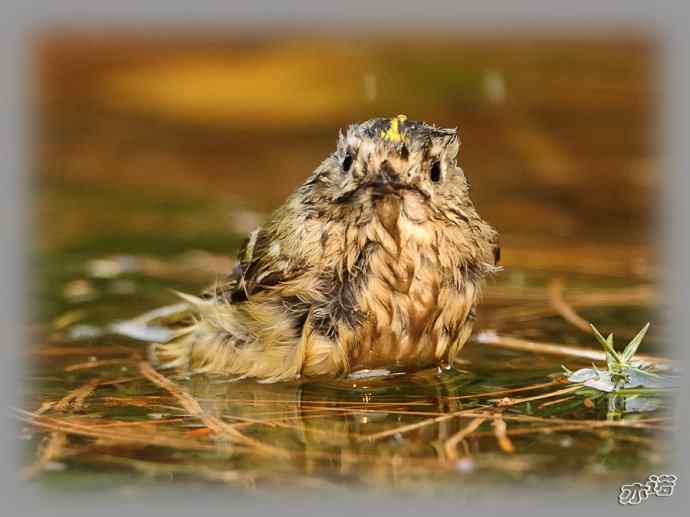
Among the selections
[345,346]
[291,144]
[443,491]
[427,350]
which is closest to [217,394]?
[345,346]

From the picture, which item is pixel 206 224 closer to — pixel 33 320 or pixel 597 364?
A: pixel 33 320

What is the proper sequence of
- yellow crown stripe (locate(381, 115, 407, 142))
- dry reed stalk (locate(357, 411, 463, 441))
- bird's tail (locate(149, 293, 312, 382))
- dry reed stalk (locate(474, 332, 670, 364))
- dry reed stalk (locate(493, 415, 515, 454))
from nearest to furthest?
dry reed stalk (locate(493, 415, 515, 454)), dry reed stalk (locate(357, 411, 463, 441)), yellow crown stripe (locate(381, 115, 407, 142)), bird's tail (locate(149, 293, 312, 382)), dry reed stalk (locate(474, 332, 670, 364))

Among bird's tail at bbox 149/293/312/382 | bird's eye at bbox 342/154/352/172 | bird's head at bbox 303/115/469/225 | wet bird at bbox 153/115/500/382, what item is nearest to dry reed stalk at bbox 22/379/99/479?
bird's tail at bbox 149/293/312/382

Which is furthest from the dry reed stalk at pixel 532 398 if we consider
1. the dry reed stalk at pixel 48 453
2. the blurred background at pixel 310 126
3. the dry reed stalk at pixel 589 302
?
the blurred background at pixel 310 126

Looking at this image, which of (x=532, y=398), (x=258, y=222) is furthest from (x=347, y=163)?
(x=258, y=222)

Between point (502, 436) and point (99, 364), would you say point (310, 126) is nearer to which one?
point (99, 364)

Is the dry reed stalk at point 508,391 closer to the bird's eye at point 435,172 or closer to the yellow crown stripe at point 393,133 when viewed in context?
the bird's eye at point 435,172

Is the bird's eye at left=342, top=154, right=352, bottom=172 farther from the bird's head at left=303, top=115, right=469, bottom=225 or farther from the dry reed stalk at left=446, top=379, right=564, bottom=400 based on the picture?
the dry reed stalk at left=446, top=379, right=564, bottom=400
